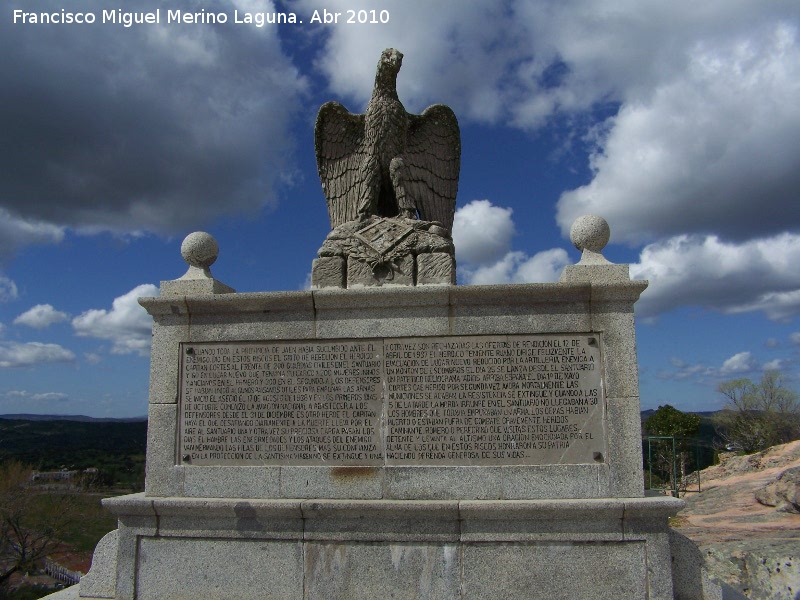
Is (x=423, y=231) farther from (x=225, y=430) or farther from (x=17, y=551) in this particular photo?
(x=17, y=551)

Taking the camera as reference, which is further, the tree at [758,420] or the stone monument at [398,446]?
the tree at [758,420]

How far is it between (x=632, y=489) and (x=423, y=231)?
3385 mm

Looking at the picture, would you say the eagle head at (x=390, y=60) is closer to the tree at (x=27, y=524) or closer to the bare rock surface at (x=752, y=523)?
the bare rock surface at (x=752, y=523)

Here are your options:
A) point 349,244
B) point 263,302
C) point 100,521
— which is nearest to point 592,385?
point 349,244

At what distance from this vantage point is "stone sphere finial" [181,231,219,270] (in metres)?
6.76

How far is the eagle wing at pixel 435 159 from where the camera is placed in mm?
7652

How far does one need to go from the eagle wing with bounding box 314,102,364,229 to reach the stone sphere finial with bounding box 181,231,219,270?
5.12 feet

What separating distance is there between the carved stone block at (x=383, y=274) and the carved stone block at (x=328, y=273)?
4.5 inches

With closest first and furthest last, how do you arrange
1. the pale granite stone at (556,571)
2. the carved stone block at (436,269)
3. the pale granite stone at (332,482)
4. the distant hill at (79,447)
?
the pale granite stone at (556,571) → the pale granite stone at (332,482) → the carved stone block at (436,269) → the distant hill at (79,447)

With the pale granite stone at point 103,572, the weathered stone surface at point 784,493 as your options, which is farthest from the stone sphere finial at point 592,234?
the weathered stone surface at point 784,493

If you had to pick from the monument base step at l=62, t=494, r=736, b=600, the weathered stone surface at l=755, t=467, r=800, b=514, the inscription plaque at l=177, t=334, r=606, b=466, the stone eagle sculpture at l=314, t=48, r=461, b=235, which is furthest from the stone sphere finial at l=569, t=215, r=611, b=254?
the weathered stone surface at l=755, t=467, r=800, b=514

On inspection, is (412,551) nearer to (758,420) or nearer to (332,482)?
(332,482)

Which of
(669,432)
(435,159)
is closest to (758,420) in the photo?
(669,432)

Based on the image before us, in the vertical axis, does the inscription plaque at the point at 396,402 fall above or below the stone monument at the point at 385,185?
below
